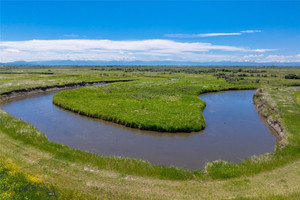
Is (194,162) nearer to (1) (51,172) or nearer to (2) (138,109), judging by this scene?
(1) (51,172)

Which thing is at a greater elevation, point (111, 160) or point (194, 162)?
point (111, 160)

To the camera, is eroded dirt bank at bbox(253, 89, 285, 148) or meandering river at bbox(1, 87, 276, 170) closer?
meandering river at bbox(1, 87, 276, 170)

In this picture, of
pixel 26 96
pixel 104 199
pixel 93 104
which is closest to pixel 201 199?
pixel 104 199

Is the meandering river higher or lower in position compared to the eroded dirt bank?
lower

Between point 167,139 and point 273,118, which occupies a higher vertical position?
point 273,118

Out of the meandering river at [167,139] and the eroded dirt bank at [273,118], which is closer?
the meandering river at [167,139]

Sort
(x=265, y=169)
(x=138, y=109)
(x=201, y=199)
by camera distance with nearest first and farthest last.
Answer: (x=201, y=199) → (x=265, y=169) → (x=138, y=109)

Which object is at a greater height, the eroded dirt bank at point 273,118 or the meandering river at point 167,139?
the eroded dirt bank at point 273,118

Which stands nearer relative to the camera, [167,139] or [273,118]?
[167,139]
